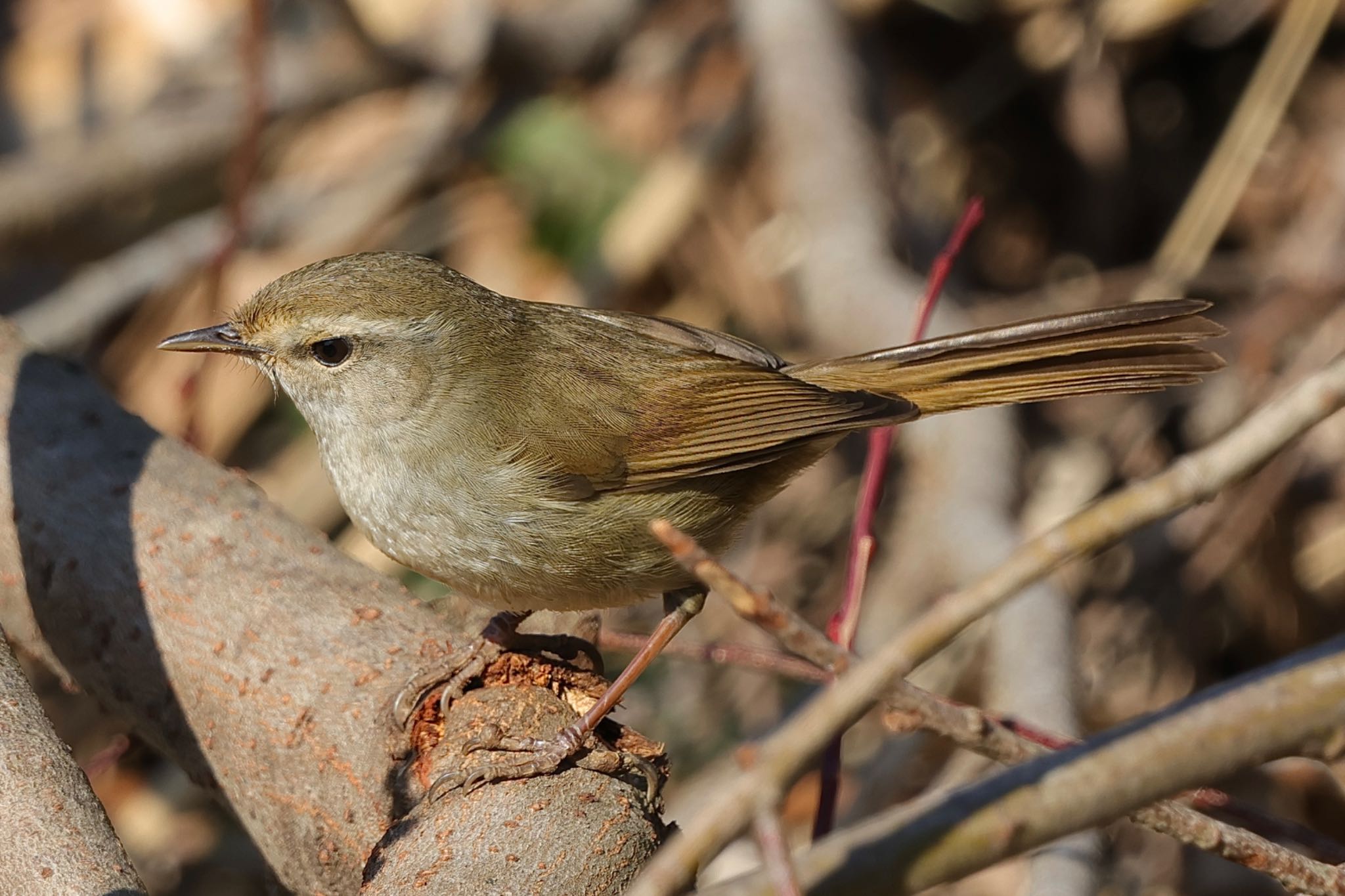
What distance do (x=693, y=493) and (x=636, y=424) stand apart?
0.20 m

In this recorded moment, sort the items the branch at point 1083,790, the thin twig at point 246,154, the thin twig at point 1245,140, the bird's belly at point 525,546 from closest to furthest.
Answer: the branch at point 1083,790 < the bird's belly at point 525,546 < the thin twig at point 246,154 < the thin twig at point 1245,140

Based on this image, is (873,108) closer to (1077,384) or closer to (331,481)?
(1077,384)

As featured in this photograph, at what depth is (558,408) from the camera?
120 inches

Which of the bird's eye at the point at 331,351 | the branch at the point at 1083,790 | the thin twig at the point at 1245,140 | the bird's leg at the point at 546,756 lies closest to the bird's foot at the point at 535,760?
the bird's leg at the point at 546,756

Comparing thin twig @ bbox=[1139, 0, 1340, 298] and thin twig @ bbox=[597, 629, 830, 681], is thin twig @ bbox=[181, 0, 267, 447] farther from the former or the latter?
thin twig @ bbox=[1139, 0, 1340, 298]

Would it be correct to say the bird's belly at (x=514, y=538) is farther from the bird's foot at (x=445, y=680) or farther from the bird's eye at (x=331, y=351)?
Answer: the bird's foot at (x=445, y=680)

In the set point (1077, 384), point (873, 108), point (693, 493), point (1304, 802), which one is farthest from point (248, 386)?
point (1304, 802)

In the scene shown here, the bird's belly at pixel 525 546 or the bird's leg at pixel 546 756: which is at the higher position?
the bird's belly at pixel 525 546

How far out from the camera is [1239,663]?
4.70m

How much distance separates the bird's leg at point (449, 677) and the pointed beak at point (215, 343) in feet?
3.05

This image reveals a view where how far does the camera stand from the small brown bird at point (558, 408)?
9.20ft

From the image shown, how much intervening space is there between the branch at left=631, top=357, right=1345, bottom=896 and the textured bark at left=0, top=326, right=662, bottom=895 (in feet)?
2.47

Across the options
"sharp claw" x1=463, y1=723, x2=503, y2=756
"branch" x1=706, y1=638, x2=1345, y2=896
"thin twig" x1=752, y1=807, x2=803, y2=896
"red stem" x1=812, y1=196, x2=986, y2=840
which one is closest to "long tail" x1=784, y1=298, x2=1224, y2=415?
"red stem" x1=812, y1=196, x2=986, y2=840

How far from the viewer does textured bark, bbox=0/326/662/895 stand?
216cm
